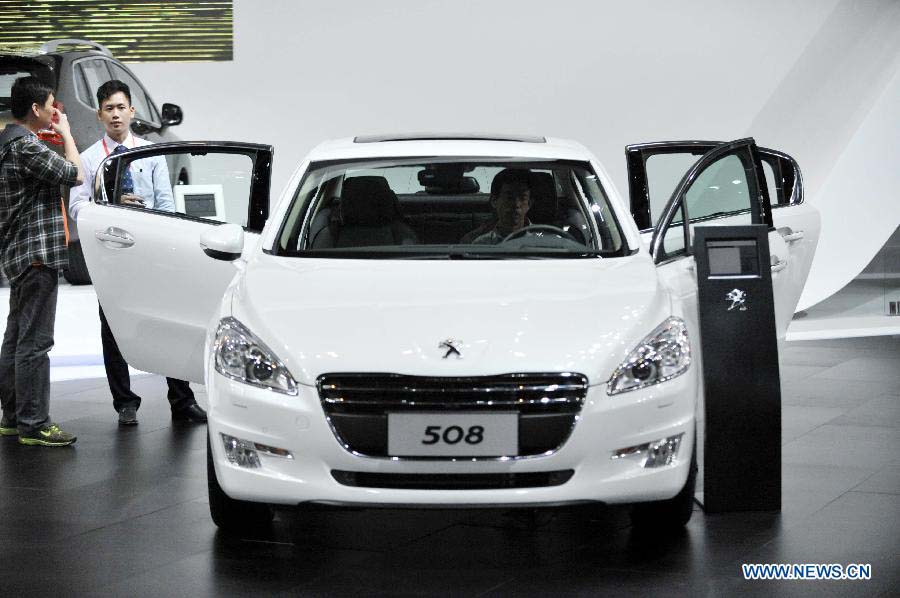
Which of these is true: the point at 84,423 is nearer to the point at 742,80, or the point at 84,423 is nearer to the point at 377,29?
the point at 377,29

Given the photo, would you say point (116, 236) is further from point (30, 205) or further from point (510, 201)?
point (510, 201)

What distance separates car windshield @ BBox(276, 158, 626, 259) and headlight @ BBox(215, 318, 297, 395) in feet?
1.86

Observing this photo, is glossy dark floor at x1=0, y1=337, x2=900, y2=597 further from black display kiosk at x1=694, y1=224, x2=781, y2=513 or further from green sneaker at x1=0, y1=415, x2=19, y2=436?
green sneaker at x1=0, y1=415, x2=19, y2=436

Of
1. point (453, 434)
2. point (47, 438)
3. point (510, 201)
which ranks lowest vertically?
point (47, 438)

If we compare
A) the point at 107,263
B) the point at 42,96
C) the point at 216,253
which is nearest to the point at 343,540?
the point at 216,253

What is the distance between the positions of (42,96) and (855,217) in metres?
7.14

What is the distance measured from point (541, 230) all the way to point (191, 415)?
7.85ft

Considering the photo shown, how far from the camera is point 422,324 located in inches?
134

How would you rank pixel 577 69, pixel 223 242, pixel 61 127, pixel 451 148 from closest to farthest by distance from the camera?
pixel 223 242, pixel 451 148, pixel 61 127, pixel 577 69

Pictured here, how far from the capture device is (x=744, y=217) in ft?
16.5

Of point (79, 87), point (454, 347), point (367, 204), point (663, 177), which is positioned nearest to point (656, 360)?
point (454, 347)

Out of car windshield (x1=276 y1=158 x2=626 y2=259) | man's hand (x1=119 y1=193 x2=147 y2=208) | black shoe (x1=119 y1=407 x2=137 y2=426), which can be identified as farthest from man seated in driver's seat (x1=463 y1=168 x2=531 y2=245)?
black shoe (x1=119 y1=407 x2=137 y2=426)

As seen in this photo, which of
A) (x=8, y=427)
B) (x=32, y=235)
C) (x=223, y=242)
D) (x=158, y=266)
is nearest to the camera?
(x=223, y=242)

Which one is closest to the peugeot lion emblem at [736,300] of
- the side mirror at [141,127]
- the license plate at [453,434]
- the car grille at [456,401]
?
the car grille at [456,401]
